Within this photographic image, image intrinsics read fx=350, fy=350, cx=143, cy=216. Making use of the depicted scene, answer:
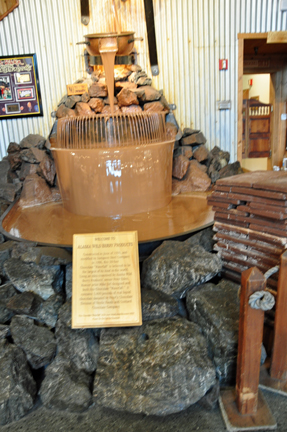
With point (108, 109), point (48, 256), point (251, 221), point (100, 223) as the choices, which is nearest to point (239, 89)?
point (108, 109)

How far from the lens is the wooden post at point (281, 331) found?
230 cm

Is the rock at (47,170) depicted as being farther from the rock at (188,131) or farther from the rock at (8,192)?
the rock at (188,131)

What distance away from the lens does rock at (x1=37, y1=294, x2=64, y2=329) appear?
3.03m

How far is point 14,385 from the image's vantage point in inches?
95.8

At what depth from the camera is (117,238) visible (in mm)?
2492

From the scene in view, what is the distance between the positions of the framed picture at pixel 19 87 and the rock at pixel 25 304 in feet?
14.3

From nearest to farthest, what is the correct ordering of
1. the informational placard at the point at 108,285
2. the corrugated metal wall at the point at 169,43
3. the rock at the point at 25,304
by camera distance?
the informational placard at the point at 108,285
the rock at the point at 25,304
the corrugated metal wall at the point at 169,43

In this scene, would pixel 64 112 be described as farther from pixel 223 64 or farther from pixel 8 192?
pixel 223 64

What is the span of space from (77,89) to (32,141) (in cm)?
124

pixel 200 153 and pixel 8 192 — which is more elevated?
pixel 200 153

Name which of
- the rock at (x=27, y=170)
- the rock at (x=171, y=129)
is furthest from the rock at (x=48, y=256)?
the rock at (x=171, y=129)

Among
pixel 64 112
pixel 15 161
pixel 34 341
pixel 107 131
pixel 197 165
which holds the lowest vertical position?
pixel 34 341

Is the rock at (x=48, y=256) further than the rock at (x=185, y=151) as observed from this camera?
No

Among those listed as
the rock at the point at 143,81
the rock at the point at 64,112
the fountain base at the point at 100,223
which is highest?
the rock at the point at 143,81
